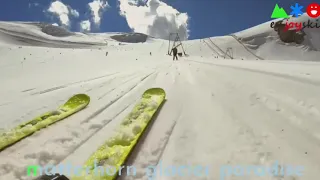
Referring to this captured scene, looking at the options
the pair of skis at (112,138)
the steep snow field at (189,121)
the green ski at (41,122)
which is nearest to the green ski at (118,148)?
the pair of skis at (112,138)

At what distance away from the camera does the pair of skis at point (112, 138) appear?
382 centimetres

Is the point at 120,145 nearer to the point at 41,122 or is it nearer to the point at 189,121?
the point at 189,121

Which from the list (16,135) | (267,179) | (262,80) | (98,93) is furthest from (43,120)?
(262,80)

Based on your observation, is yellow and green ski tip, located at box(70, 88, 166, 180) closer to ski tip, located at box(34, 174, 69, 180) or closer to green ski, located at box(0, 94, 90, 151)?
ski tip, located at box(34, 174, 69, 180)

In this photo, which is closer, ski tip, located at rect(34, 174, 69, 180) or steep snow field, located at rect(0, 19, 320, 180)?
ski tip, located at rect(34, 174, 69, 180)

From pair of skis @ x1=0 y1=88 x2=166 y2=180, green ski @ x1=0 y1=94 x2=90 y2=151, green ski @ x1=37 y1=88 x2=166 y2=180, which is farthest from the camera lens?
green ski @ x1=0 y1=94 x2=90 y2=151

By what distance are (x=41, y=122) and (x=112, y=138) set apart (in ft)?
6.19

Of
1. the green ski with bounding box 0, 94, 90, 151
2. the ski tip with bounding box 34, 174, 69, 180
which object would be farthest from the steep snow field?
the ski tip with bounding box 34, 174, 69, 180

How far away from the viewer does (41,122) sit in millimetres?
5527

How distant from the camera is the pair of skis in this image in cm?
382

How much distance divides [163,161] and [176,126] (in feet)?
4.22

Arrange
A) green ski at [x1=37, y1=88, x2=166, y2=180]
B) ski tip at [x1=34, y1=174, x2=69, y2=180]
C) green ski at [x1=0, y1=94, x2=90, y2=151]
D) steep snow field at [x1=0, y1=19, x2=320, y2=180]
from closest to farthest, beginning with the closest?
ski tip at [x1=34, y1=174, x2=69, y2=180] < green ski at [x1=37, y1=88, x2=166, y2=180] < steep snow field at [x1=0, y1=19, x2=320, y2=180] < green ski at [x1=0, y1=94, x2=90, y2=151]

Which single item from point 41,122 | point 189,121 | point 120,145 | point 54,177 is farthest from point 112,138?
point 41,122

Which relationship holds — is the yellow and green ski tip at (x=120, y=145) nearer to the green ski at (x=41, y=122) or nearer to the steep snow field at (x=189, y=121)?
the steep snow field at (x=189, y=121)
